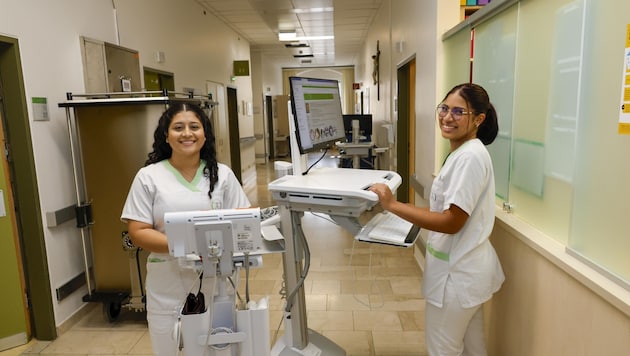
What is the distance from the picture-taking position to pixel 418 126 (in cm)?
402

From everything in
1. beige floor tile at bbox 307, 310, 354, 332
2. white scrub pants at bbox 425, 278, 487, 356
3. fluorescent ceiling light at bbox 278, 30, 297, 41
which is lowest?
beige floor tile at bbox 307, 310, 354, 332

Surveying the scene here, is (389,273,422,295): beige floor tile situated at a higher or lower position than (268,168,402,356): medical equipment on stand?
lower

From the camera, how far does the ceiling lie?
6.30m

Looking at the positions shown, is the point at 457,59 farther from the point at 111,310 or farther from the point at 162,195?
the point at 111,310

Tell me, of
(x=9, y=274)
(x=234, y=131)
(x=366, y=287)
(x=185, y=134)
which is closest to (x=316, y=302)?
(x=366, y=287)

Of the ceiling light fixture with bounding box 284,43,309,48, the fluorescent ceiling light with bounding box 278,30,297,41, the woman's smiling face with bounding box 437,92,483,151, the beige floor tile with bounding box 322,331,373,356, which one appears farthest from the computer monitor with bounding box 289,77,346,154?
the ceiling light fixture with bounding box 284,43,309,48

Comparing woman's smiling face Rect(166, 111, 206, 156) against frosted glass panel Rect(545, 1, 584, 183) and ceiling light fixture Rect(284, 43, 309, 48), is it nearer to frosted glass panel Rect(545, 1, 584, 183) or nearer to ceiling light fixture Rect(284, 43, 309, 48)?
frosted glass panel Rect(545, 1, 584, 183)

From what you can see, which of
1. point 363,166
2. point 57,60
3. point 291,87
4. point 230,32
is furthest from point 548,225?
point 230,32

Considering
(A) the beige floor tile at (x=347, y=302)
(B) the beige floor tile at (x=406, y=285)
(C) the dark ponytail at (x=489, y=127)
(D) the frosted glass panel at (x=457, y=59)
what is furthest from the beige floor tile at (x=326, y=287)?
(C) the dark ponytail at (x=489, y=127)

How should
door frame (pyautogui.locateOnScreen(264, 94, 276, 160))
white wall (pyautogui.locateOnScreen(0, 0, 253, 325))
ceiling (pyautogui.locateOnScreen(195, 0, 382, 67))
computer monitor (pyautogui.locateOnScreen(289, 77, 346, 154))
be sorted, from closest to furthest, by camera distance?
computer monitor (pyautogui.locateOnScreen(289, 77, 346, 154)) → white wall (pyautogui.locateOnScreen(0, 0, 253, 325)) → ceiling (pyautogui.locateOnScreen(195, 0, 382, 67)) → door frame (pyautogui.locateOnScreen(264, 94, 276, 160))

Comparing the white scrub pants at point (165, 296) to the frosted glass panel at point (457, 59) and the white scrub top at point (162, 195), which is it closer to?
the white scrub top at point (162, 195)

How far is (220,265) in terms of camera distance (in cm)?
141

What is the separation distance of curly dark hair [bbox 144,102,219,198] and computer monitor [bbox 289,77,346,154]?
0.41 metres

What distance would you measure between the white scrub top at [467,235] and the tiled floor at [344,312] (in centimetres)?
64
